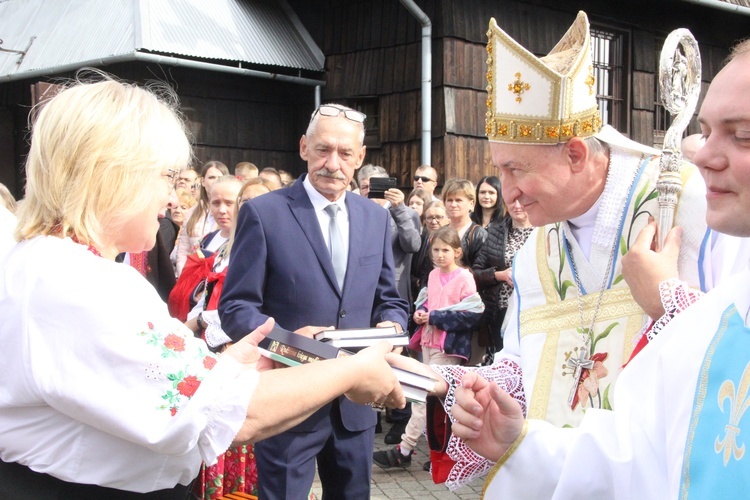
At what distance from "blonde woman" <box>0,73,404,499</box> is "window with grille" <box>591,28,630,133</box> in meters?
11.5

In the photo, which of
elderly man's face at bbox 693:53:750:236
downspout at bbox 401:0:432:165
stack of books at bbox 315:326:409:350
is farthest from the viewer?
downspout at bbox 401:0:432:165

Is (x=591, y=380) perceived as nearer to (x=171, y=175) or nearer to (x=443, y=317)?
(x=171, y=175)

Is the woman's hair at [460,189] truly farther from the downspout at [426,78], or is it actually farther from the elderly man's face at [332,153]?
the downspout at [426,78]

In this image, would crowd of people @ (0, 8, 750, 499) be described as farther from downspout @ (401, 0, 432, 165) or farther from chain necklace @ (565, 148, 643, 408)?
downspout @ (401, 0, 432, 165)

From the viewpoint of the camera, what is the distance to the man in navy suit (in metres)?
3.49

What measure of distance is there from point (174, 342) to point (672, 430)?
111 cm

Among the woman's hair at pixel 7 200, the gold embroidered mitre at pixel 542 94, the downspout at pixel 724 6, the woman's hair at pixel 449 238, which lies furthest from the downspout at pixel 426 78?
the gold embroidered mitre at pixel 542 94

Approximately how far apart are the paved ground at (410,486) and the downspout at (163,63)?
664 cm

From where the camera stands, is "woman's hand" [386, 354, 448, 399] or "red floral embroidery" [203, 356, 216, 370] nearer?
"red floral embroidery" [203, 356, 216, 370]

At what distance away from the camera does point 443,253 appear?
591 cm

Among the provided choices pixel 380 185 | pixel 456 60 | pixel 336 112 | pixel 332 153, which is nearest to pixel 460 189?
pixel 380 185

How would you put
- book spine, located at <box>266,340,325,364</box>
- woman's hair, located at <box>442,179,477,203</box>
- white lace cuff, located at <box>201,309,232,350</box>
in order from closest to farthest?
book spine, located at <box>266,340,325,364</box>
white lace cuff, located at <box>201,309,232,350</box>
woman's hair, located at <box>442,179,477,203</box>

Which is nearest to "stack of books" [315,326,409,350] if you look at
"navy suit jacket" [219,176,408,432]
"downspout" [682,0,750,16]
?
"navy suit jacket" [219,176,408,432]

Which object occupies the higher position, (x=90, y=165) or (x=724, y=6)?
(x=724, y=6)
